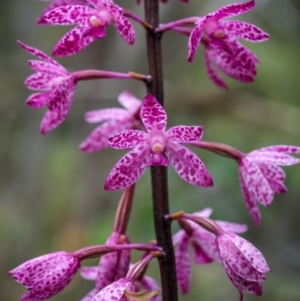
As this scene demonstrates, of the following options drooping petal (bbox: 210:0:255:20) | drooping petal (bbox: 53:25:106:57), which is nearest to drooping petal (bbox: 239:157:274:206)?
drooping petal (bbox: 210:0:255:20)

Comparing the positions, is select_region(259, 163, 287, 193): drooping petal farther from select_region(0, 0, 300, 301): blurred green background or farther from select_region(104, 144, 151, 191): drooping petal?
select_region(0, 0, 300, 301): blurred green background

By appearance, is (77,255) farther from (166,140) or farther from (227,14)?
(227,14)

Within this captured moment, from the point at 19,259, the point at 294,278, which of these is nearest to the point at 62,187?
the point at 19,259

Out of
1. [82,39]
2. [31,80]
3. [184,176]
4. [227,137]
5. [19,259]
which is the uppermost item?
[82,39]

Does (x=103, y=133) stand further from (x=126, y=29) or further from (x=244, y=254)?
(x=244, y=254)

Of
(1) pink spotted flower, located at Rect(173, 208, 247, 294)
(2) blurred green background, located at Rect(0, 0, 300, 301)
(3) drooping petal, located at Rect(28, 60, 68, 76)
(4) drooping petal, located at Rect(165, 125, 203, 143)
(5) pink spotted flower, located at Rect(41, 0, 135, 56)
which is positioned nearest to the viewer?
(4) drooping petal, located at Rect(165, 125, 203, 143)

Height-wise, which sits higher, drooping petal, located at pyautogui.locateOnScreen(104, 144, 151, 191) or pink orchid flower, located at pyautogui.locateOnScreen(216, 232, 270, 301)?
drooping petal, located at pyautogui.locateOnScreen(104, 144, 151, 191)

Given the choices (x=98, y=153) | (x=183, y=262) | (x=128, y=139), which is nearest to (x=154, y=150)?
(x=128, y=139)
